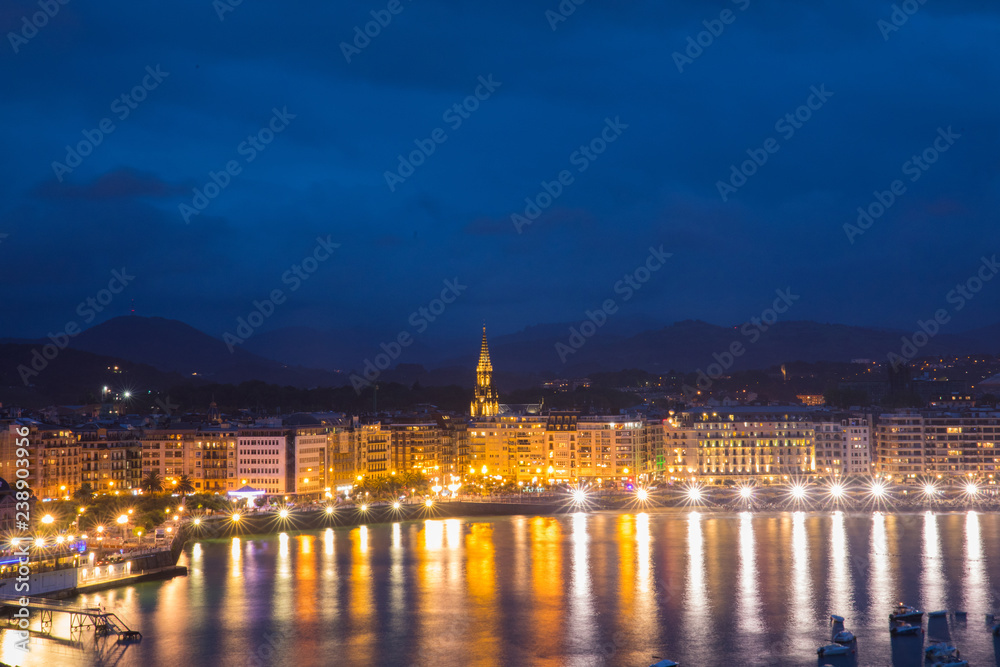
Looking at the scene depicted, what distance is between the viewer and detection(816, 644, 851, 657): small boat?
19.9 meters

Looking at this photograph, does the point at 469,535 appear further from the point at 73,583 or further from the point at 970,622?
the point at 970,622

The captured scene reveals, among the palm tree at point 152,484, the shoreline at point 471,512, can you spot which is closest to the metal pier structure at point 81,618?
the shoreline at point 471,512

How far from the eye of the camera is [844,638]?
20453mm

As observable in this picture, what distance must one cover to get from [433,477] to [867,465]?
707 inches

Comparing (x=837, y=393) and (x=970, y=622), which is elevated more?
(x=837, y=393)

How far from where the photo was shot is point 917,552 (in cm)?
3048

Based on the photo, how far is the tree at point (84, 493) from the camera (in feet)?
118

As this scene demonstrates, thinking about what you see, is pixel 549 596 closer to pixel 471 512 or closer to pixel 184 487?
pixel 471 512

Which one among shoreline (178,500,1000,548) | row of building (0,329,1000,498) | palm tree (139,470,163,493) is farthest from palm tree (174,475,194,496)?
shoreline (178,500,1000,548)

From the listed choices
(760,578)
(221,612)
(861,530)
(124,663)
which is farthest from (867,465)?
(124,663)

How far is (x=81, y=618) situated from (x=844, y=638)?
13054 mm

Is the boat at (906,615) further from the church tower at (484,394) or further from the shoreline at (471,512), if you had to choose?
the church tower at (484,394)

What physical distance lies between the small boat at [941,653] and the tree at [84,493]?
80.1 ft

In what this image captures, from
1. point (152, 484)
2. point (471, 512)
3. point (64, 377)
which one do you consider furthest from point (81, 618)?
point (64, 377)
